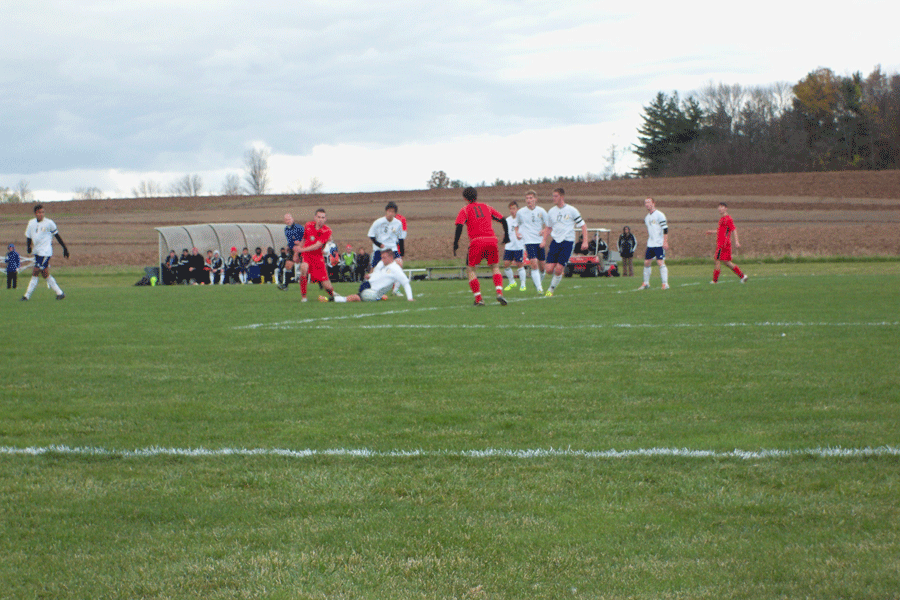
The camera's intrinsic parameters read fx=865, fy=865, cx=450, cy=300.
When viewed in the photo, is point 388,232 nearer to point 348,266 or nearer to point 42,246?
point 42,246

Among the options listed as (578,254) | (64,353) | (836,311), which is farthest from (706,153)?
(64,353)

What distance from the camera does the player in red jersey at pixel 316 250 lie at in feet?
57.0

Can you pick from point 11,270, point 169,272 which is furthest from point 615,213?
point 11,270

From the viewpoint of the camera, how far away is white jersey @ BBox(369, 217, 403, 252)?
17.9m

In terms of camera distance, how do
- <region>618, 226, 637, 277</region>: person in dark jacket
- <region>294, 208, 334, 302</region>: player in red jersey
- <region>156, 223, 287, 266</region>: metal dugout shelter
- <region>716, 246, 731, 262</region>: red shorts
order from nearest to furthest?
<region>294, 208, 334, 302</region>: player in red jersey < <region>716, 246, 731, 262</region>: red shorts < <region>618, 226, 637, 277</region>: person in dark jacket < <region>156, 223, 287, 266</region>: metal dugout shelter

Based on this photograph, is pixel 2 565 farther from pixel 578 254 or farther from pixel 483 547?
pixel 578 254

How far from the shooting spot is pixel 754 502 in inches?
135

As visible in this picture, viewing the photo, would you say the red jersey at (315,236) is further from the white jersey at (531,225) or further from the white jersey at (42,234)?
the white jersey at (42,234)

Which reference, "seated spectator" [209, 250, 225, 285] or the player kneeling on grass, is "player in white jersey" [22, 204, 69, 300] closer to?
the player kneeling on grass

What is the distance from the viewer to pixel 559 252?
18516 mm

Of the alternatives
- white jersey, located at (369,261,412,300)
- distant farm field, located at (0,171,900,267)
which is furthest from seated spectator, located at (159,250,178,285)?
white jersey, located at (369,261,412,300)

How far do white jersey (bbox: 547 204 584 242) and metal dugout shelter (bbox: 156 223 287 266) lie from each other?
2186 cm

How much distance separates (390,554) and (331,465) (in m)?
1.27

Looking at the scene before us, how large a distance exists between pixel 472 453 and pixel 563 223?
47.5 ft
